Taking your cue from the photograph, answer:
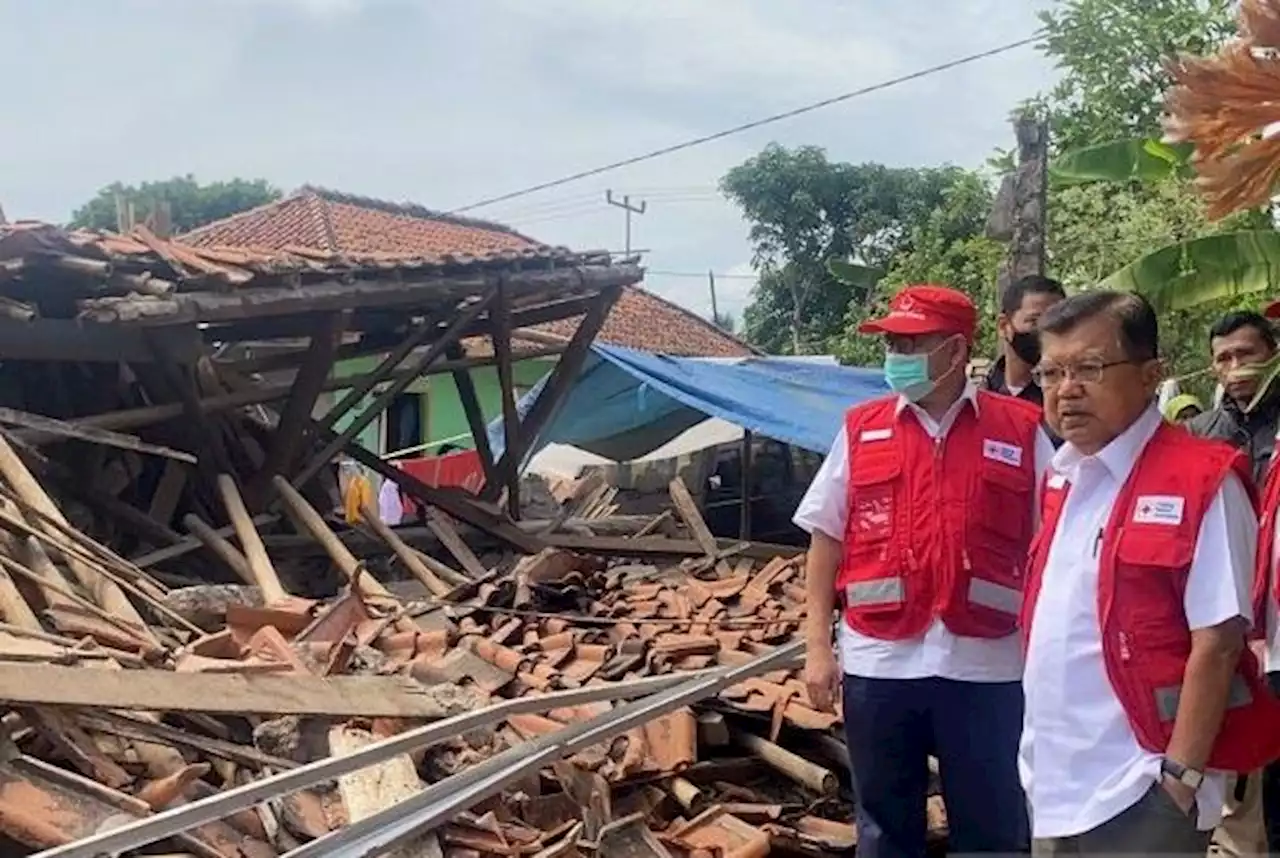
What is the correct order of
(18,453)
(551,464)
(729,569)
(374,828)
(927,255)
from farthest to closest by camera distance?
(927,255), (551,464), (729,569), (18,453), (374,828)

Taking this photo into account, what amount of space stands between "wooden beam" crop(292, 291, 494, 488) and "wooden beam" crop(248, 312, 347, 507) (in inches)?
10.7

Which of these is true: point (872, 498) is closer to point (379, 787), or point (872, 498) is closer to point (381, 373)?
point (379, 787)

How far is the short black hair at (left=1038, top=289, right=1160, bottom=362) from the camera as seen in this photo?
8.52 feet

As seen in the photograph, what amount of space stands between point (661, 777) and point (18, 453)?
148 inches

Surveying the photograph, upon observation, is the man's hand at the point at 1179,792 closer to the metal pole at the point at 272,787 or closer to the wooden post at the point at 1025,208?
the metal pole at the point at 272,787

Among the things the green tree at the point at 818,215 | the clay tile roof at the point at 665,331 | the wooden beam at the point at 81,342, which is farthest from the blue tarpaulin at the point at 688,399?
the green tree at the point at 818,215

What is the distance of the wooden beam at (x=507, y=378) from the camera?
29.5 ft

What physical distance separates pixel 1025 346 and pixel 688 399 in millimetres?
6534

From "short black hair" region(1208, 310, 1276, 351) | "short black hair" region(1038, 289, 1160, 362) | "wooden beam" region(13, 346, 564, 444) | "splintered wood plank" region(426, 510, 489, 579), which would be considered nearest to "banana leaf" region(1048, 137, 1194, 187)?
"wooden beam" region(13, 346, 564, 444)

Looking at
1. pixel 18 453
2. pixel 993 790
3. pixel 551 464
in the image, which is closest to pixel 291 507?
pixel 18 453

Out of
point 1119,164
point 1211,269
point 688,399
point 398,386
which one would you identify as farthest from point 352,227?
point 1211,269

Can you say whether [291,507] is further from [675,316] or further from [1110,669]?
[675,316]

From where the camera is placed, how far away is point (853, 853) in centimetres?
439

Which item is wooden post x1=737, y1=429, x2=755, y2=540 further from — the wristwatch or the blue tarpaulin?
the wristwatch
